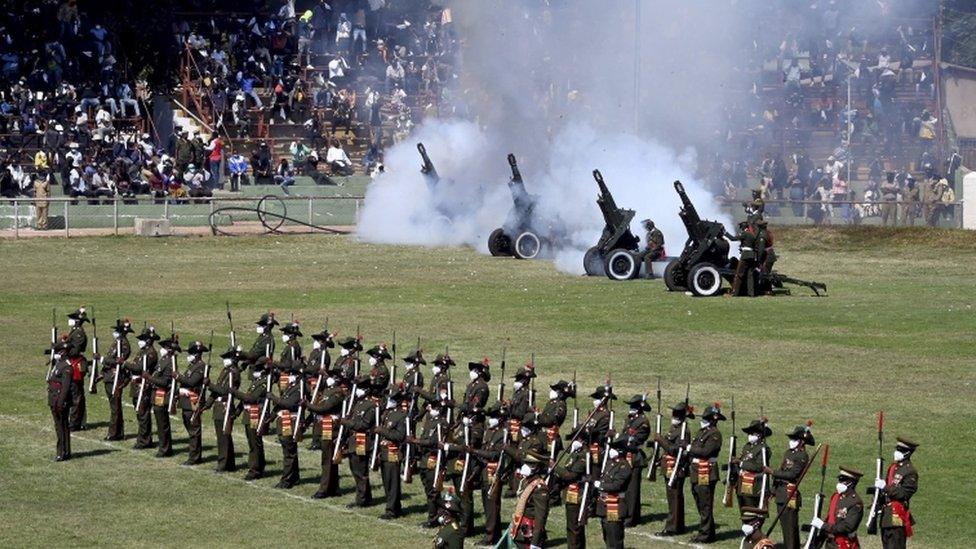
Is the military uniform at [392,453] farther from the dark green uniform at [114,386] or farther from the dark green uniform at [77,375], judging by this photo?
the dark green uniform at [114,386]

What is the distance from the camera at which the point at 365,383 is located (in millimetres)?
24391

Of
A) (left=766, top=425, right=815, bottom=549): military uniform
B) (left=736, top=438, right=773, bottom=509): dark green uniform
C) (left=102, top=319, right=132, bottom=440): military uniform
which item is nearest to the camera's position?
(left=766, top=425, right=815, bottom=549): military uniform

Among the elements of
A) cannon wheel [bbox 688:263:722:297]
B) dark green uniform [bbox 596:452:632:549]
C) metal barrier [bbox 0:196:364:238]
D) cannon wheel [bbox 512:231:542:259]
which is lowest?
dark green uniform [bbox 596:452:632:549]

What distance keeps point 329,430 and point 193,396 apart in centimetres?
330

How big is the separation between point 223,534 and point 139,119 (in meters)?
41.4

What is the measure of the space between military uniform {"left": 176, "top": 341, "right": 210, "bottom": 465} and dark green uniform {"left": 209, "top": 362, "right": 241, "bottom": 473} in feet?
1.41

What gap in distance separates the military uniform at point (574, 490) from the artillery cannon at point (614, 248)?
25381 millimetres

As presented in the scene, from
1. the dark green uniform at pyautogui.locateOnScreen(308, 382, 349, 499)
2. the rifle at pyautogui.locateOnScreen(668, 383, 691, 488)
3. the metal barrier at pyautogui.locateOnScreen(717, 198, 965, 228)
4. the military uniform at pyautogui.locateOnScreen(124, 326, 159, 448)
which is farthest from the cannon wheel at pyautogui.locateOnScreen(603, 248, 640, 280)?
the rifle at pyautogui.locateOnScreen(668, 383, 691, 488)

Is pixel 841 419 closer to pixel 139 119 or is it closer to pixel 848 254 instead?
pixel 848 254

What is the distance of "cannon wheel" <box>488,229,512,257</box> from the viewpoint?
52344mm

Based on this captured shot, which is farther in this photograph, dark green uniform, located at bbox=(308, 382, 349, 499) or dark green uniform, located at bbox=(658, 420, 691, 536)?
dark green uniform, located at bbox=(308, 382, 349, 499)

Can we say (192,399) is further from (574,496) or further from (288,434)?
(574,496)

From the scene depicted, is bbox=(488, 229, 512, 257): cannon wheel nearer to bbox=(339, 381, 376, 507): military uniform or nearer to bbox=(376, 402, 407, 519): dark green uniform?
bbox=(339, 381, 376, 507): military uniform

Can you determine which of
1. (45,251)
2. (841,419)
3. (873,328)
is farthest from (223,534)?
(45,251)
